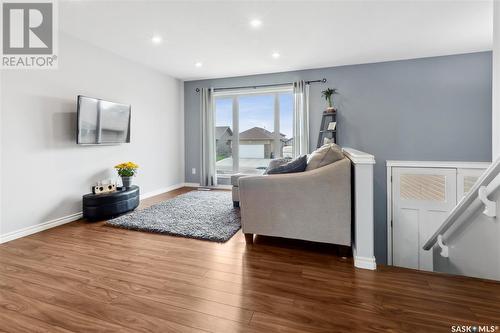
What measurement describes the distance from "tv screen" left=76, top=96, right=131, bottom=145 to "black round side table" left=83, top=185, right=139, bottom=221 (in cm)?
77

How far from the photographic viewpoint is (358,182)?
191 cm

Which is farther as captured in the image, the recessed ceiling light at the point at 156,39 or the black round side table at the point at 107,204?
the recessed ceiling light at the point at 156,39

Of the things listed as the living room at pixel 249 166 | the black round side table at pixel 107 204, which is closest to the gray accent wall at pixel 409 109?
the living room at pixel 249 166

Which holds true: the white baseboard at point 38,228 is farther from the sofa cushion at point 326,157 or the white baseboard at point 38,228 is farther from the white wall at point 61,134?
the sofa cushion at point 326,157

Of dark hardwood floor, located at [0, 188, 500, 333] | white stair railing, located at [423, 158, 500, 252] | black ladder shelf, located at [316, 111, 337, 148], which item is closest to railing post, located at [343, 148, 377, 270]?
dark hardwood floor, located at [0, 188, 500, 333]

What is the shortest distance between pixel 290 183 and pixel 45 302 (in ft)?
6.35

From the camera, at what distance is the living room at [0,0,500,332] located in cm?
155

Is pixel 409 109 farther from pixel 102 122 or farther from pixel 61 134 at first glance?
pixel 61 134

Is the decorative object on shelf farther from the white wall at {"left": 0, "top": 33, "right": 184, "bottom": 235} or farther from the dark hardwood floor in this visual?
the dark hardwood floor

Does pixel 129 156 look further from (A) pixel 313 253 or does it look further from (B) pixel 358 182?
(B) pixel 358 182

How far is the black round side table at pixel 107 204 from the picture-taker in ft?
10.4

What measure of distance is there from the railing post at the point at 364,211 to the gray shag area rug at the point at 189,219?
130 cm

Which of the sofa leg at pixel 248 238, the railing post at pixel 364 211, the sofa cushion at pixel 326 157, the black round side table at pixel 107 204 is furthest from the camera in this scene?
the black round side table at pixel 107 204

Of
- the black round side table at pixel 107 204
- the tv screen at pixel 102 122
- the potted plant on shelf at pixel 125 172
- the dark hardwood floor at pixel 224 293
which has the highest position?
the tv screen at pixel 102 122
